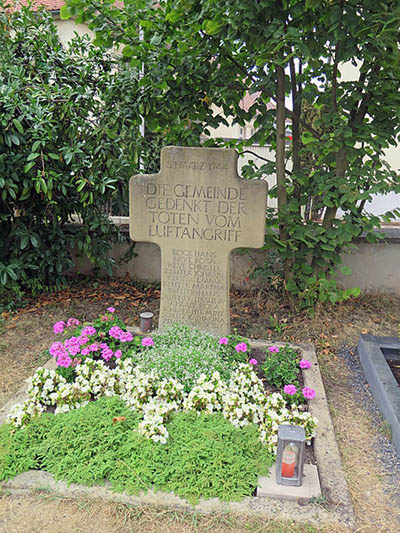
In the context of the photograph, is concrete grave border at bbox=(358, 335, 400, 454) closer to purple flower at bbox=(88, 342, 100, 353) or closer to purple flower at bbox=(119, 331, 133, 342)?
purple flower at bbox=(119, 331, 133, 342)

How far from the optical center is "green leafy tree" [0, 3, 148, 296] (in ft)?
11.9

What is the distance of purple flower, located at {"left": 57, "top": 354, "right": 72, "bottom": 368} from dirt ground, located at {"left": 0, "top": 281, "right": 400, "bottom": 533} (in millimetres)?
461

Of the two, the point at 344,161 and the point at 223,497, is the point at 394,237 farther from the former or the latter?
the point at 223,497

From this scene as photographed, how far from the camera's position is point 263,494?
207 centimetres

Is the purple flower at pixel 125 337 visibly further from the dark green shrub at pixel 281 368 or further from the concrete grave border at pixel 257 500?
the concrete grave border at pixel 257 500

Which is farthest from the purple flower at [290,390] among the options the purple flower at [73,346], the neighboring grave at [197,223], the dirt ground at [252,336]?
the purple flower at [73,346]

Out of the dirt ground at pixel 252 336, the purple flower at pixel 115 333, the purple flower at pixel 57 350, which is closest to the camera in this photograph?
the dirt ground at pixel 252 336

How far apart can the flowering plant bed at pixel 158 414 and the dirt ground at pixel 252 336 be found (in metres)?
0.13

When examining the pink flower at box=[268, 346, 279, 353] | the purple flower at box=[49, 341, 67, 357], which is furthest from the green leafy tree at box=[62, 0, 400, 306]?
the purple flower at box=[49, 341, 67, 357]

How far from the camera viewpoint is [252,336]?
395 centimetres

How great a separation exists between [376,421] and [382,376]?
13.4 inches

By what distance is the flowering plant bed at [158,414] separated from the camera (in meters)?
2.14

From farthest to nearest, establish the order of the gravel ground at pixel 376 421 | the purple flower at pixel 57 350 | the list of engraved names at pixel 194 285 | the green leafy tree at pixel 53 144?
the green leafy tree at pixel 53 144, the list of engraved names at pixel 194 285, the purple flower at pixel 57 350, the gravel ground at pixel 376 421

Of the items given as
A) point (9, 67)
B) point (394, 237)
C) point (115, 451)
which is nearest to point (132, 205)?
point (9, 67)
